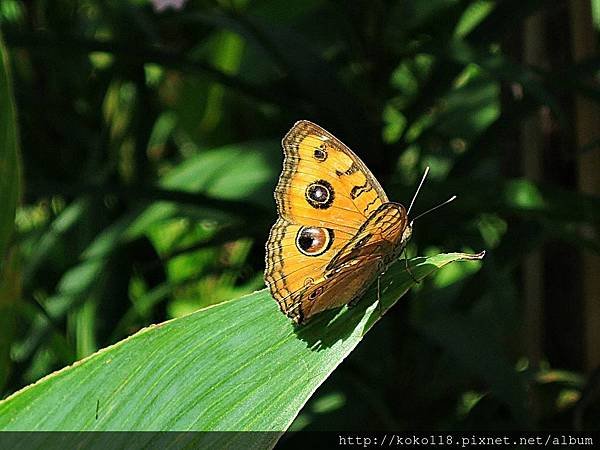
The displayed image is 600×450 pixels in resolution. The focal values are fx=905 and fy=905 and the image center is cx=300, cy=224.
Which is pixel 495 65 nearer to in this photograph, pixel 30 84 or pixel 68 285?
pixel 68 285

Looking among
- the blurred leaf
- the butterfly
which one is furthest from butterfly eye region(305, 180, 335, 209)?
the blurred leaf

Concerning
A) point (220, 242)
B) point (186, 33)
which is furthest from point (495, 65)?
point (186, 33)

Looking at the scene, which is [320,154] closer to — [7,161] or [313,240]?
[313,240]

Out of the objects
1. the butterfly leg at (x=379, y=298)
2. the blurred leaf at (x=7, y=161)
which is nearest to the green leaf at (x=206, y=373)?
the butterfly leg at (x=379, y=298)

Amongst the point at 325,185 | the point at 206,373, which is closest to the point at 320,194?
the point at 325,185

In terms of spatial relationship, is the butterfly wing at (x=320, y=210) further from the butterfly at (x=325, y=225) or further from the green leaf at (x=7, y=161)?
the green leaf at (x=7, y=161)

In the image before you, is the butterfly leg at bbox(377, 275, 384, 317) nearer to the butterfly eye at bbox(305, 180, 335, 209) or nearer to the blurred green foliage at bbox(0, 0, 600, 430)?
the butterfly eye at bbox(305, 180, 335, 209)
